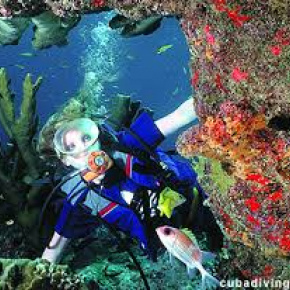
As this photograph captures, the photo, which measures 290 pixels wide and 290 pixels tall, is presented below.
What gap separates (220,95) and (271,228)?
38.4 inches

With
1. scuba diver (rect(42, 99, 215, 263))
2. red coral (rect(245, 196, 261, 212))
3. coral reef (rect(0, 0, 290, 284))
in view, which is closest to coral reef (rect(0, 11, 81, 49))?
scuba diver (rect(42, 99, 215, 263))

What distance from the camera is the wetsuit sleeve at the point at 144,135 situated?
4118mm

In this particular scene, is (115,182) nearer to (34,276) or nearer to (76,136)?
(76,136)

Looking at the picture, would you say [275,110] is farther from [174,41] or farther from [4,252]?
[174,41]

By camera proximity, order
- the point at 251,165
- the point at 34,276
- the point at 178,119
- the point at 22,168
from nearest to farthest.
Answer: the point at 251,165
the point at 34,276
the point at 178,119
the point at 22,168

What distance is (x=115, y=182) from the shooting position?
3.78 metres

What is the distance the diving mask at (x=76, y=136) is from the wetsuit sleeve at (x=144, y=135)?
371 mm

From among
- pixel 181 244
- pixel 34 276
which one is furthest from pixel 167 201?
pixel 34 276

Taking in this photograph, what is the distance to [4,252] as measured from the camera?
4.68 m

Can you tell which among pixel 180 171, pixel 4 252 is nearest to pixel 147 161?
pixel 180 171

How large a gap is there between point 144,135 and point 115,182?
2.07ft

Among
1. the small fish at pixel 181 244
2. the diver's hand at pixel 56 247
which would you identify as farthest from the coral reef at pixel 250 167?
the diver's hand at pixel 56 247

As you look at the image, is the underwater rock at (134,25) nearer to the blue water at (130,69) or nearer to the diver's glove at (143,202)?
the diver's glove at (143,202)

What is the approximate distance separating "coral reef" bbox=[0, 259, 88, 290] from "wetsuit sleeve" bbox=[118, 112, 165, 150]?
1.41 meters
